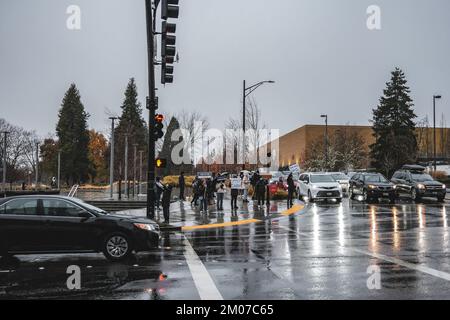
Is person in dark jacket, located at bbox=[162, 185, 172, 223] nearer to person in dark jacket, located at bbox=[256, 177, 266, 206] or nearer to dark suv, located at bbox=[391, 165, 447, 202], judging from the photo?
person in dark jacket, located at bbox=[256, 177, 266, 206]

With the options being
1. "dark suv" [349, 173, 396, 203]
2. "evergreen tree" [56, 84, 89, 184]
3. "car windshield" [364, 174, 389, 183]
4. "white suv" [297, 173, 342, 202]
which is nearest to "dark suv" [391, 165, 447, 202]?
"dark suv" [349, 173, 396, 203]

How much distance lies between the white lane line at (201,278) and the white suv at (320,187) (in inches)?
696

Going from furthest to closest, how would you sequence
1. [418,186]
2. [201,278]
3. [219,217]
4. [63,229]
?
[418,186] < [219,217] < [63,229] < [201,278]

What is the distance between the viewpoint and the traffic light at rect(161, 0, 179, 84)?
12.5 meters

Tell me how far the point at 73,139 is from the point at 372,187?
214ft

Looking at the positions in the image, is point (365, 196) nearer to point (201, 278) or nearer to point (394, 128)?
point (201, 278)

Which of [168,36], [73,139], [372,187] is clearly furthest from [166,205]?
[73,139]

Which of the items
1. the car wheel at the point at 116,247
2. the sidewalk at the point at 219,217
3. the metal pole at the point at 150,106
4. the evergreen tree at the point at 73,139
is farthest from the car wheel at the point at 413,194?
the evergreen tree at the point at 73,139

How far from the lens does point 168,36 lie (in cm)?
1416
